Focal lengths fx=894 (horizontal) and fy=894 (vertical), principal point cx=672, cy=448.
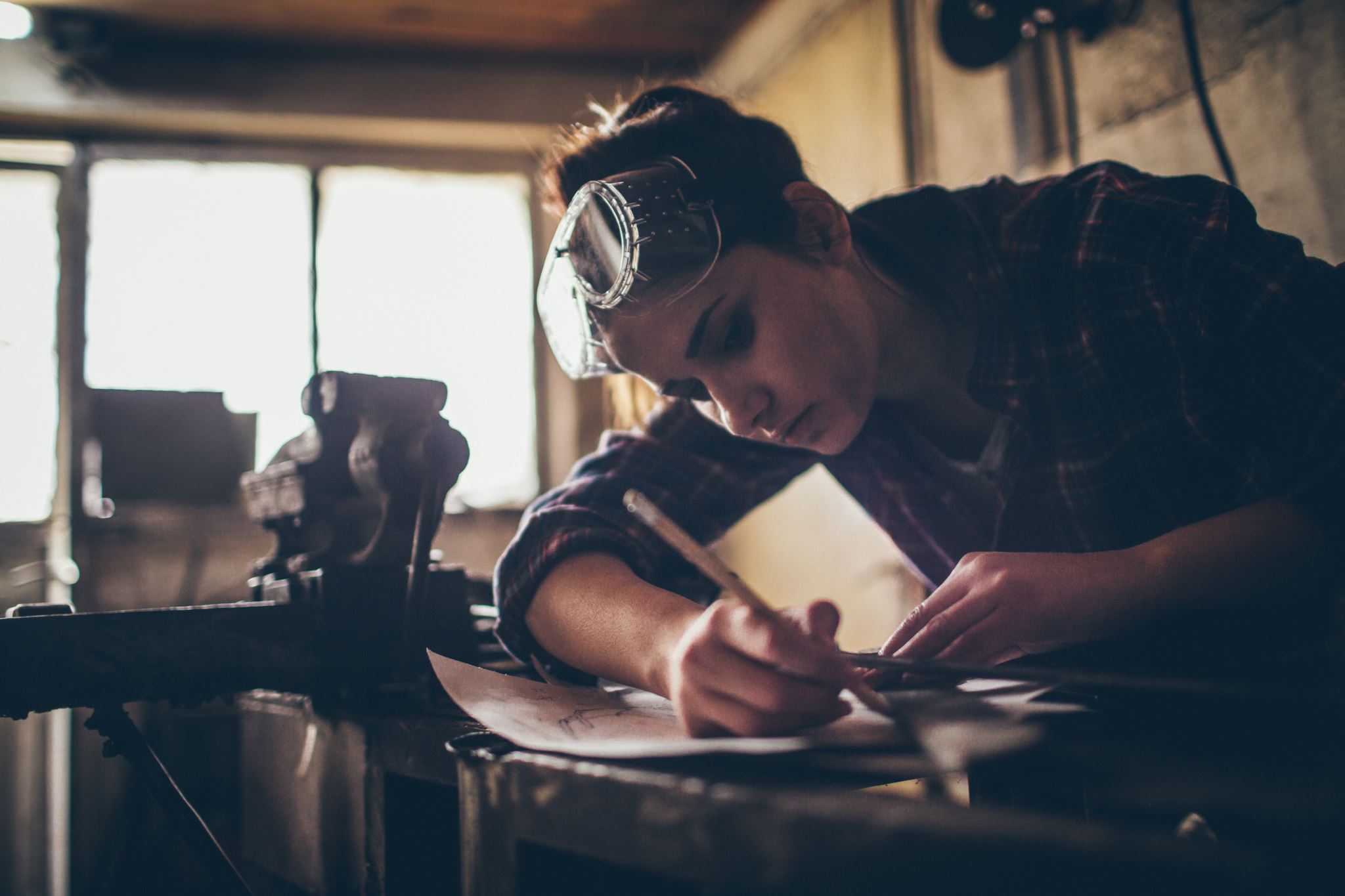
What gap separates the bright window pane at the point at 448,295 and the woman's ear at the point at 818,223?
2.95 m

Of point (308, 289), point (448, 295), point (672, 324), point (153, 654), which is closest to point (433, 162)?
point (448, 295)

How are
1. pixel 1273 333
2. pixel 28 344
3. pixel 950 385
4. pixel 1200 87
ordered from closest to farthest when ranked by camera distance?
pixel 1273 333, pixel 950 385, pixel 1200 87, pixel 28 344

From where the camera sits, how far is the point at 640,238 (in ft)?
2.95

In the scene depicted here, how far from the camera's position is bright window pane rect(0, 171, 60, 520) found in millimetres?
3365

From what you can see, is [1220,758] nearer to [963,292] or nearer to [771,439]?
[771,439]

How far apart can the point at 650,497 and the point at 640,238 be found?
1.15ft

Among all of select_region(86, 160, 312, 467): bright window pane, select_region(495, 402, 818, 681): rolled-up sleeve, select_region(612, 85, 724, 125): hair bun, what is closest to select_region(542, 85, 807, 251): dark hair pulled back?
select_region(612, 85, 724, 125): hair bun

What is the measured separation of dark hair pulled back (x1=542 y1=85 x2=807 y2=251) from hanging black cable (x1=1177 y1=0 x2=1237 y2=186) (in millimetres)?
1018

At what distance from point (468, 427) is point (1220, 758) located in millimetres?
3806

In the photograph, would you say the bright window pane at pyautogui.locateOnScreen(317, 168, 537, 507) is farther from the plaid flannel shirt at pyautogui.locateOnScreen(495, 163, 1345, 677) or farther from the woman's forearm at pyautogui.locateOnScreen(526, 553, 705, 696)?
the woman's forearm at pyautogui.locateOnScreen(526, 553, 705, 696)

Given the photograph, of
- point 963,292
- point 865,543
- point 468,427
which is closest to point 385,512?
point 963,292

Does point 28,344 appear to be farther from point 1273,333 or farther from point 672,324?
point 1273,333

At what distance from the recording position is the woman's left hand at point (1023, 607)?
2.23ft

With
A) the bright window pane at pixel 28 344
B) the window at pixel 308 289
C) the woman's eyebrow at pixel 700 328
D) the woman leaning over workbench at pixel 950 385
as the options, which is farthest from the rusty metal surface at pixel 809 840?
the bright window pane at pixel 28 344
